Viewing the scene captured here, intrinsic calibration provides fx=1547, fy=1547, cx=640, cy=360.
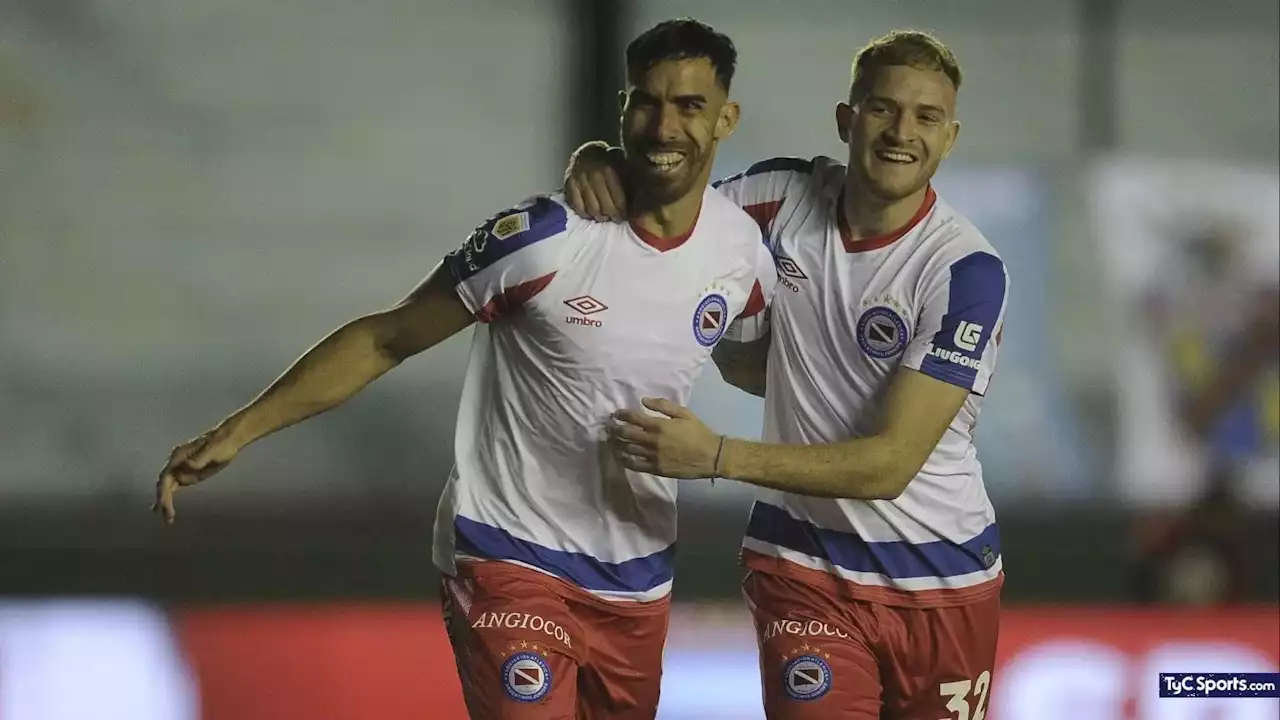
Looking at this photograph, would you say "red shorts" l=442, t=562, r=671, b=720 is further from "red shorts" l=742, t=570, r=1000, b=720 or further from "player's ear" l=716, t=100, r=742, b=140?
"player's ear" l=716, t=100, r=742, b=140

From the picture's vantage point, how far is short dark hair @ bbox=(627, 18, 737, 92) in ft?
8.34

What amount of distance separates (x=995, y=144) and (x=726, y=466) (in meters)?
5.29

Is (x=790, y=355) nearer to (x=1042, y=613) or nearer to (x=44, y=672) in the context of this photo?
(x=1042, y=613)

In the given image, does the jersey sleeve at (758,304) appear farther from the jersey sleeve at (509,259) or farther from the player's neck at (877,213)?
the jersey sleeve at (509,259)

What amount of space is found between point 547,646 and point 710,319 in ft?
2.04

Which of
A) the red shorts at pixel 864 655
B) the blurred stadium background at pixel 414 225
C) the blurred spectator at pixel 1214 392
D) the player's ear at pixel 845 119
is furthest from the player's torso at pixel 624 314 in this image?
the blurred spectator at pixel 1214 392

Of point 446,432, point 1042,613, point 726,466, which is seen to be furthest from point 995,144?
point 726,466

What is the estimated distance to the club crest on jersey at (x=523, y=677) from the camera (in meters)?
2.52

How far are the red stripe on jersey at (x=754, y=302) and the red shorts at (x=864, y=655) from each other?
0.48 metres

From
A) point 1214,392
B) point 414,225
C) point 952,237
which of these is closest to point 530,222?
point 952,237

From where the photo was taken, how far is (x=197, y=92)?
7348 mm

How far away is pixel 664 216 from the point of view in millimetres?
Answer: 2627

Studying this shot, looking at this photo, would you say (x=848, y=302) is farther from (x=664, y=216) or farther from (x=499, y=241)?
(x=499, y=241)

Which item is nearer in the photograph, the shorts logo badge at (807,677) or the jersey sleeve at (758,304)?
the shorts logo badge at (807,677)
